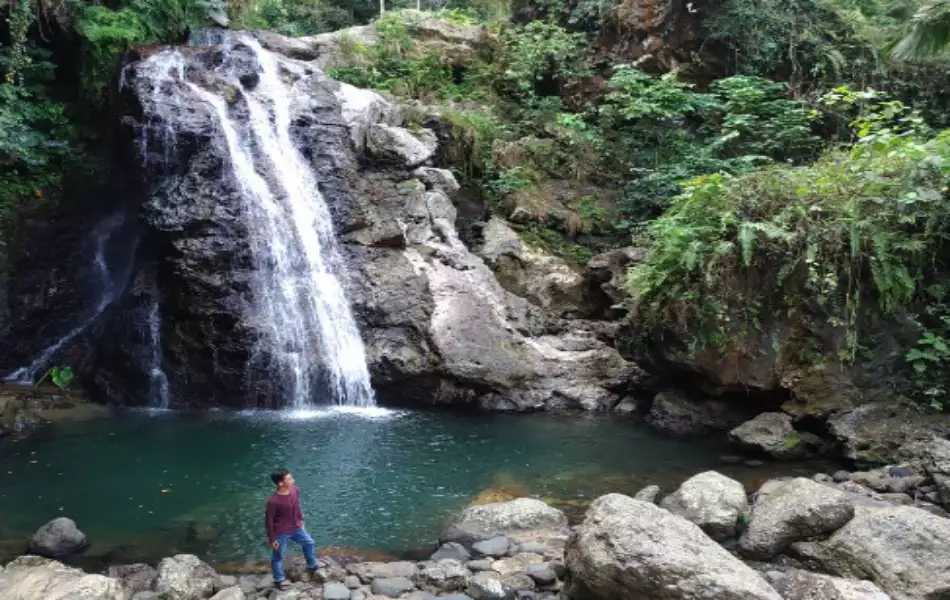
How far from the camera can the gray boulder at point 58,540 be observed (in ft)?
22.3

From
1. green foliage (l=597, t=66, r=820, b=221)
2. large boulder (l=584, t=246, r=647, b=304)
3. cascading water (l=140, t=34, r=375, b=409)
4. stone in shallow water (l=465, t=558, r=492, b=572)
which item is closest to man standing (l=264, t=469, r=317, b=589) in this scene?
stone in shallow water (l=465, t=558, r=492, b=572)

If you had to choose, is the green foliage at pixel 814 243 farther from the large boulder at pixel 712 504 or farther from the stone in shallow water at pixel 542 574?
the stone in shallow water at pixel 542 574

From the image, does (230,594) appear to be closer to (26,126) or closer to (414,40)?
(26,126)

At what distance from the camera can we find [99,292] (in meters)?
14.9

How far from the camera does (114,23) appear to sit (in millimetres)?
14234

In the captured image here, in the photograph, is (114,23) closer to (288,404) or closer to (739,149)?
(288,404)

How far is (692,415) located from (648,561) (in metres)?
6.61

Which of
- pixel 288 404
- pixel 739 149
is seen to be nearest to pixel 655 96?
pixel 739 149

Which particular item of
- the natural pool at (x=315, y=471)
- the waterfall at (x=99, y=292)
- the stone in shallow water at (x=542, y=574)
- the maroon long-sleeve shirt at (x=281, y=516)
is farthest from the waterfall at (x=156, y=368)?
the stone in shallow water at (x=542, y=574)

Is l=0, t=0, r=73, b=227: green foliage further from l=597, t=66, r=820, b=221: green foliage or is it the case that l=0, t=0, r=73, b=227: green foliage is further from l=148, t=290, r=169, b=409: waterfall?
l=597, t=66, r=820, b=221: green foliage

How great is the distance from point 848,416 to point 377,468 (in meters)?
6.25

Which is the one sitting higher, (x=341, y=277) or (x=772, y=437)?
(x=341, y=277)

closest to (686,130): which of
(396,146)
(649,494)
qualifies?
(396,146)

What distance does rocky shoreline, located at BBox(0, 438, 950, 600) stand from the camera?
196 inches
